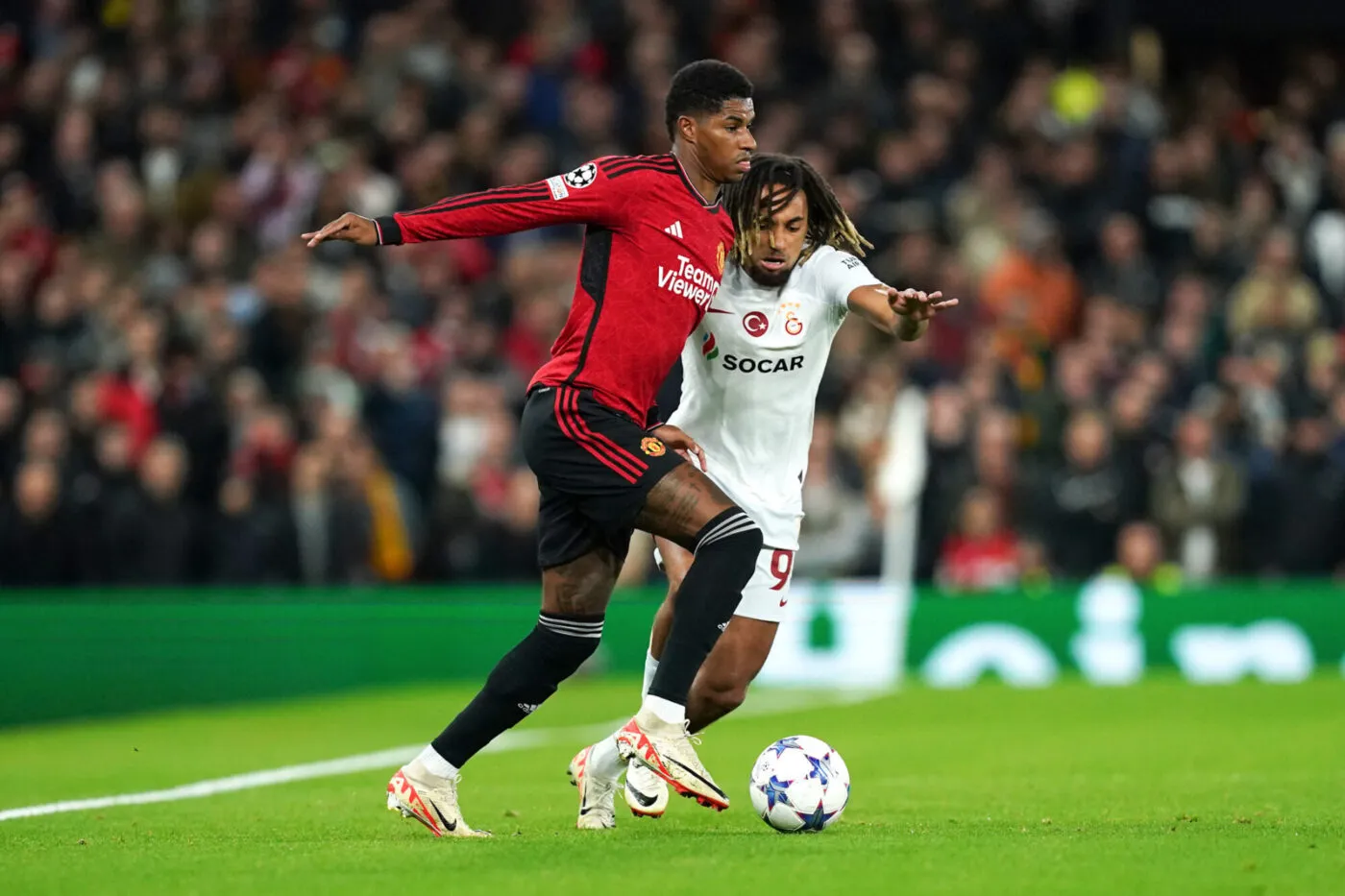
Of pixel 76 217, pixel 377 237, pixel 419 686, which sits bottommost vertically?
pixel 419 686

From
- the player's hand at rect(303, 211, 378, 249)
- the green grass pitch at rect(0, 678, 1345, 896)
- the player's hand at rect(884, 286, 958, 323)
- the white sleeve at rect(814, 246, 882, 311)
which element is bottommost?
the green grass pitch at rect(0, 678, 1345, 896)

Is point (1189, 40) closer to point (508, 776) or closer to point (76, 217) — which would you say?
point (76, 217)

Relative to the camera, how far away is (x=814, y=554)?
16.7 m

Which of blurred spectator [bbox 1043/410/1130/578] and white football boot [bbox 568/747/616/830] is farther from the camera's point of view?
blurred spectator [bbox 1043/410/1130/578]

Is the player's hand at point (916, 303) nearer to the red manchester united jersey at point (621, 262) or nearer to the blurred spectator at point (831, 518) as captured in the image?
the red manchester united jersey at point (621, 262)

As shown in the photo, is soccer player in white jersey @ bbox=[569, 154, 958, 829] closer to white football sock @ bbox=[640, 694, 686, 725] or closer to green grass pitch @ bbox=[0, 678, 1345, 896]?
green grass pitch @ bbox=[0, 678, 1345, 896]

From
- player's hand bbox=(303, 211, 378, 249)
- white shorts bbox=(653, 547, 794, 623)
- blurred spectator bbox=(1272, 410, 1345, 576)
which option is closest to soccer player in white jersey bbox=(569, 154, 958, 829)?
white shorts bbox=(653, 547, 794, 623)

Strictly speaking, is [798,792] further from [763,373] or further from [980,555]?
[980,555]

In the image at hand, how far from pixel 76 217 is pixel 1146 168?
9899 millimetres

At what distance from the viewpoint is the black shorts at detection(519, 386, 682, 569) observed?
6.80m

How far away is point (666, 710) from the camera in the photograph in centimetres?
676

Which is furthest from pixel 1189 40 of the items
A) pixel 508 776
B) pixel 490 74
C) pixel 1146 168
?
pixel 508 776

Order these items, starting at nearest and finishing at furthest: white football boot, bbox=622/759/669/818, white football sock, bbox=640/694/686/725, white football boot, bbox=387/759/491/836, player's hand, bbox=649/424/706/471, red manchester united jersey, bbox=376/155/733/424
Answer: white football sock, bbox=640/694/686/725 → red manchester united jersey, bbox=376/155/733/424 → white football boot, bbox=387/759/491/836 → white football boot, bbox=622/759/669/818 → player's hand, bbox=649/424/706/471

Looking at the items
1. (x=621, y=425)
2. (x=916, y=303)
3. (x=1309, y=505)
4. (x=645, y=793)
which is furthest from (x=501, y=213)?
(x=1309, y=505)
